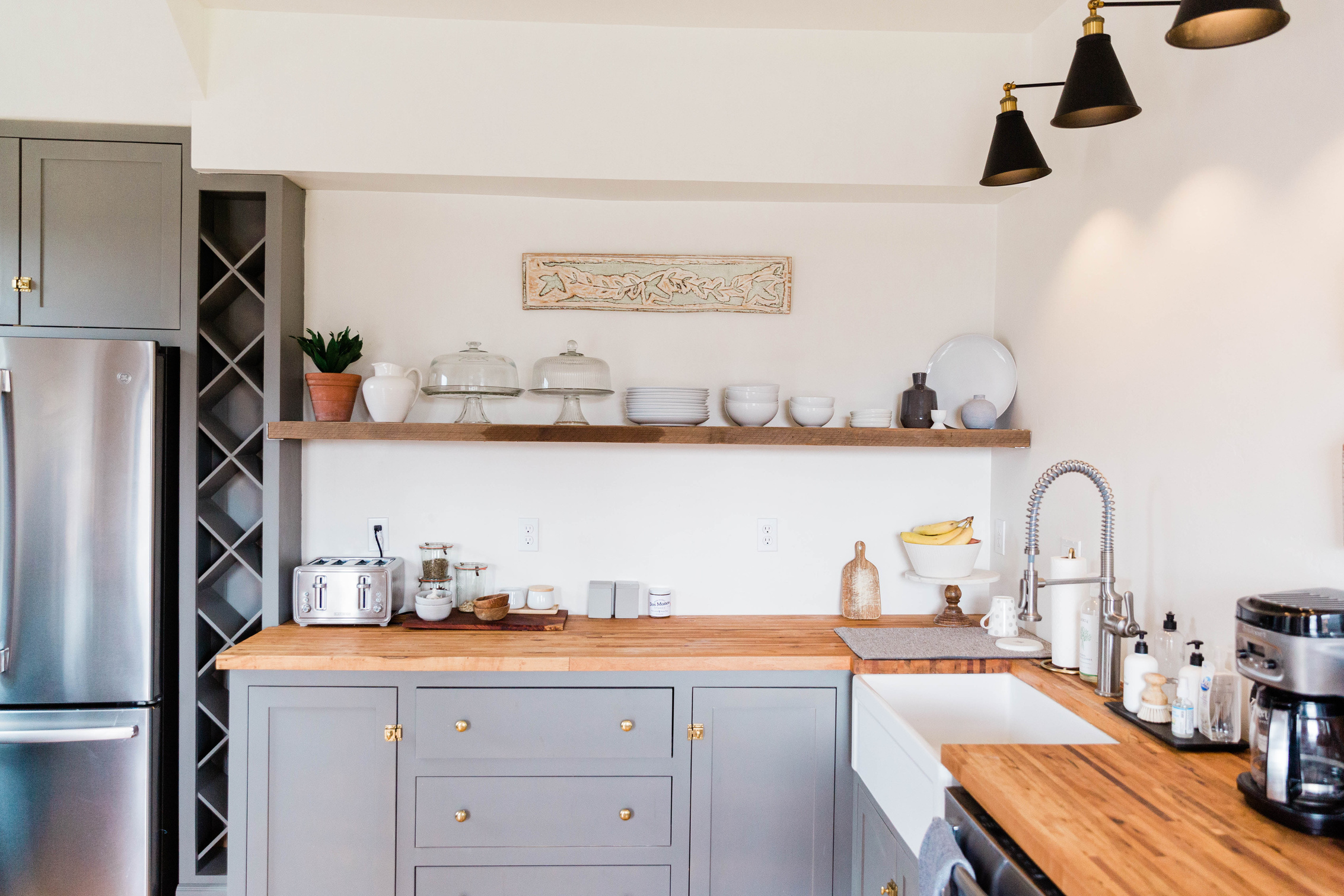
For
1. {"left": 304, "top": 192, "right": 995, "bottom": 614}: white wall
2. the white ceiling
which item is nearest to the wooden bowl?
{"left": 304, "top": 192, "right": 995, "bottom": 614}: white wall

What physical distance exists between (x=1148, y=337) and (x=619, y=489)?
1554 millimetres

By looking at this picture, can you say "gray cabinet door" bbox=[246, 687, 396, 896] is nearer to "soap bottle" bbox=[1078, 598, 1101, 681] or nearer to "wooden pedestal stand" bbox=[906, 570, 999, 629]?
"wooden pedestal stand" bbox=[906, 570, 999, 629]

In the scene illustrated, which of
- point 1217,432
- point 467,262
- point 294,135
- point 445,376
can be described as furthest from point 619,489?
point 1217,432

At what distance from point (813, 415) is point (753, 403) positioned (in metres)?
0.20

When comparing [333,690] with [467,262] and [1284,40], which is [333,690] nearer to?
[467,262]

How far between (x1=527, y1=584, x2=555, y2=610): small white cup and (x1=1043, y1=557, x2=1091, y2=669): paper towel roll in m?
→ 1.45

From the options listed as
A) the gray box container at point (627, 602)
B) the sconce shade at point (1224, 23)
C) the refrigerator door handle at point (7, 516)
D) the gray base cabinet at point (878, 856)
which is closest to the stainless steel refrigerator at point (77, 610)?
the refrigerator door handle at point (7, 516)

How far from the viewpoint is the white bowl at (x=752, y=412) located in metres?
2.39

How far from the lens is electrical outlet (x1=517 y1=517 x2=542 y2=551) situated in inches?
101

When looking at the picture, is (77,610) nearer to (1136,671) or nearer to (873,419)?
(873,419)

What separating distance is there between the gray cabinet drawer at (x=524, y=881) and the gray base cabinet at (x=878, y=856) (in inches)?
23.4

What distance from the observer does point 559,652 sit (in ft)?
6.84

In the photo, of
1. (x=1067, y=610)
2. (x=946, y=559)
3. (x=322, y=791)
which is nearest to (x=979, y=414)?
(x=946, y=559)

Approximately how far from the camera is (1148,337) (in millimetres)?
1813
